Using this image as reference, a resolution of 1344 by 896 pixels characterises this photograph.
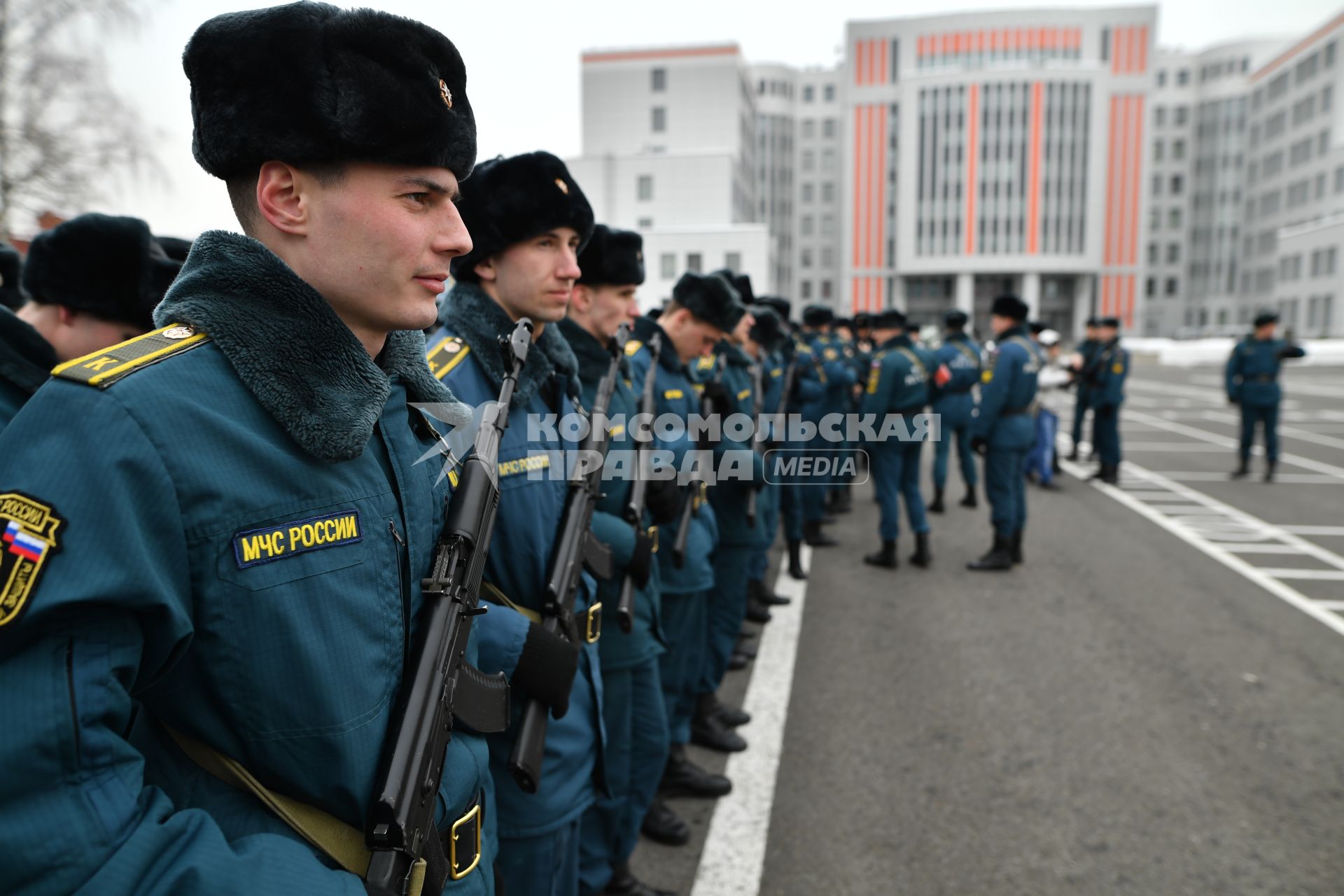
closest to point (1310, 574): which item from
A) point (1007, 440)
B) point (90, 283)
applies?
point (1007, 440)

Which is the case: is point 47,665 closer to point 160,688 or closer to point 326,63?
point 160,688

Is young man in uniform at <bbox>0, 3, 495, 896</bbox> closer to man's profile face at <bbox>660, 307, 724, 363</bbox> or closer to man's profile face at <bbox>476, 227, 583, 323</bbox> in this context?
man's profile face at <bbox>476, 227, 583, 323</bbox>

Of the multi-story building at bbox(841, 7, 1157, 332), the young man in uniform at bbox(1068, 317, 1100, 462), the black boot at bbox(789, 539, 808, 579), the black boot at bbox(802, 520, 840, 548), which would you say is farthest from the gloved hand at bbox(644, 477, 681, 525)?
the multi-story building at bbox(841, 7, 1157, 332)

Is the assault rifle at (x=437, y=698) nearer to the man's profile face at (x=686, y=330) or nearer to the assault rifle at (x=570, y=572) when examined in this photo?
the assault rifle at (x=570, y=572)

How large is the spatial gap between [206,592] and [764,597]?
18.4 feet

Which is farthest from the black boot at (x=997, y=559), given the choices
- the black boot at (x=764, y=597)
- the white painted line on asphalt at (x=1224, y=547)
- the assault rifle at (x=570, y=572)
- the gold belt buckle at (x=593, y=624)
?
the gold belt buckle at (x=593, y=624)

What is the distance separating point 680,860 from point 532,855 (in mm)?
1329

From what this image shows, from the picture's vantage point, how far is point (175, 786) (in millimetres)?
1172

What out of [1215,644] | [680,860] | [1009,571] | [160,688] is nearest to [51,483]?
[160,688]

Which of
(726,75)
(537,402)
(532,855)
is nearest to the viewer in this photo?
(532,855)

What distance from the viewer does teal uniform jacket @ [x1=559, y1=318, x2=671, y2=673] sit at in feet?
9.36

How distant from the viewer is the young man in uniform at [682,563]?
12.2 feet

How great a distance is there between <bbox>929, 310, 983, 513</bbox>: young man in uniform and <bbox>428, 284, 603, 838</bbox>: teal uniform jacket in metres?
7.67

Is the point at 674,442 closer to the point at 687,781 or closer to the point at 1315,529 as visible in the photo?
the point at 687,781
